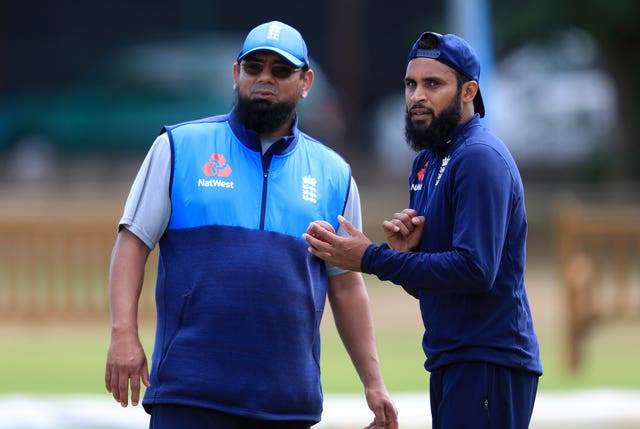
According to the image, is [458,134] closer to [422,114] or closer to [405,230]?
[422,114]

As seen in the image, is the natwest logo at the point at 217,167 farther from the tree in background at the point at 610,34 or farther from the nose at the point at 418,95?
the tree in background at the point at 610,34

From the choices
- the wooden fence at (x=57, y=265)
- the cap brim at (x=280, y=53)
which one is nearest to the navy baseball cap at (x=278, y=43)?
the cap brim at (x=280, y=53)

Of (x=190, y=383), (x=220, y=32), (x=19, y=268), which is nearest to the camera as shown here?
(x=190, y=383)

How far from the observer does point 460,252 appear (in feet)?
15.6

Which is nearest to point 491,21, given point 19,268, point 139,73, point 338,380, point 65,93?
point 139,73

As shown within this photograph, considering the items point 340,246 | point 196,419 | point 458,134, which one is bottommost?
point 196,419

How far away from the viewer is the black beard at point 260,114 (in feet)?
17.5

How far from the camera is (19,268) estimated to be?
1520 cm

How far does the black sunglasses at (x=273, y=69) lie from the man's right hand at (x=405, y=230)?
770mm

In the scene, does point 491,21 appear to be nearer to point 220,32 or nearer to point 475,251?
point 220,32

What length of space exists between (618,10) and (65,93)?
1285cm

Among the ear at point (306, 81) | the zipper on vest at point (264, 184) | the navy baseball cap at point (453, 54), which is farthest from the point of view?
the ear at point (306, 81)

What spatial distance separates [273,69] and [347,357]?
891cm

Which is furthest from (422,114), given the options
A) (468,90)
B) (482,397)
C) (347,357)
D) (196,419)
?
(347,357)
